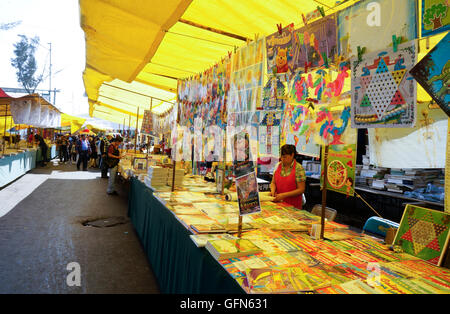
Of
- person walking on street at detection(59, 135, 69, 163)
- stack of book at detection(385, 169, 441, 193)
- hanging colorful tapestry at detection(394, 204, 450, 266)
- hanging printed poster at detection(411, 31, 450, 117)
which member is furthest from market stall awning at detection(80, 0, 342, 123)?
person walking on street at detection(59, 135, 69, 163)

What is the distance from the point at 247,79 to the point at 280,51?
2.18ft

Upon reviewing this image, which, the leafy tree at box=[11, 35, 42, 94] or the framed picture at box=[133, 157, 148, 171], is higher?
the leafy tree at box=[11, 35, 42, 94]

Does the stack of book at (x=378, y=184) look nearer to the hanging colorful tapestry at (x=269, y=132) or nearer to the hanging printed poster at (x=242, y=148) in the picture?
the hanging colorful tapestry at (x=269, y=132)

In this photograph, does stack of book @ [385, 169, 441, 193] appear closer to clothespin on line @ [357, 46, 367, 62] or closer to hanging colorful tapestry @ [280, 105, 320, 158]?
hanging colorful tapestry @ [280, 105, 320, 158]

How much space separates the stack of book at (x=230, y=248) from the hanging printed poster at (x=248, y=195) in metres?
0.21

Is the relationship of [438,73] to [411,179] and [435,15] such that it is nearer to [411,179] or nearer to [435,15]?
[435,15]

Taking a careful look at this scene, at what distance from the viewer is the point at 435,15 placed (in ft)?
5.21

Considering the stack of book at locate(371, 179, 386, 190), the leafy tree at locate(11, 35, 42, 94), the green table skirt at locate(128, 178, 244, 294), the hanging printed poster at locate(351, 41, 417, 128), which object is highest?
the leafy tree at locate(11, 35, 42, 94)

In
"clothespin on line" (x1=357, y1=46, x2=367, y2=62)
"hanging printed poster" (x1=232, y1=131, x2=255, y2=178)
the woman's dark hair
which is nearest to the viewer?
"clothespin on line" (x1=357, y1=46, x2=367, y2=62)

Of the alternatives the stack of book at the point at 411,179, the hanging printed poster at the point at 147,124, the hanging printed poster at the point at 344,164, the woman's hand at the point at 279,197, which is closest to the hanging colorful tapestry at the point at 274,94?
the hanging printed poster at the point at 344,164

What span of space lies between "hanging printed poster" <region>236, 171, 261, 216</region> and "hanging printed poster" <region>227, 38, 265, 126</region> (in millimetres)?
1369

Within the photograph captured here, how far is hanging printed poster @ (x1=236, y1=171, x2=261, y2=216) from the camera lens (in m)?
2.02
